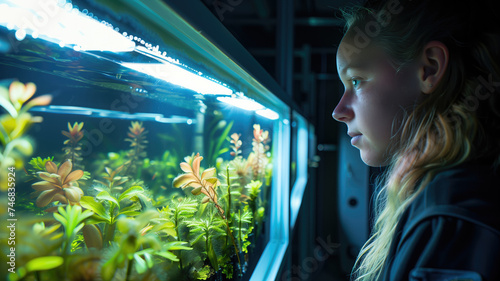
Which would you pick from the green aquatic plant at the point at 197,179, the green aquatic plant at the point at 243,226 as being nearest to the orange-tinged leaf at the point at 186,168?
the green aquatic plant at the point at 197,179

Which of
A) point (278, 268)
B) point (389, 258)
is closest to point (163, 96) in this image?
point (389, 258)

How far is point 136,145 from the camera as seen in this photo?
0.85 meters

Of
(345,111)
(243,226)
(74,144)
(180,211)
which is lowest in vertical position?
(243,226)

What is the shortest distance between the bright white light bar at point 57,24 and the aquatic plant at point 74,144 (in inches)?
6.2

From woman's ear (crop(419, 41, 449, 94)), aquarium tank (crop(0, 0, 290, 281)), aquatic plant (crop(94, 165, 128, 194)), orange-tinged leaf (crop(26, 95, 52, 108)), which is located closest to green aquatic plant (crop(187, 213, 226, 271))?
aquarium tank (crop(0, 0, 290, 281))

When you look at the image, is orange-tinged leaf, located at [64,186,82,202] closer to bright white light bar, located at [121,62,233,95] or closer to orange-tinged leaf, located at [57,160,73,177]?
orange-tinged leaf, located at [57,160,73,177]

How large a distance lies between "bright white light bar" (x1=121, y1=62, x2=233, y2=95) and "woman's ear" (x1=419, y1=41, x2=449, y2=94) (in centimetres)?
41

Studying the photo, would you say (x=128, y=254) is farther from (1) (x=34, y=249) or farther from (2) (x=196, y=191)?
(2) (x=196, y=191)

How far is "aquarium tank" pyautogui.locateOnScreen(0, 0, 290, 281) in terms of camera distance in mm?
297

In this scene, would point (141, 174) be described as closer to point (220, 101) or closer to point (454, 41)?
point (220, 101)

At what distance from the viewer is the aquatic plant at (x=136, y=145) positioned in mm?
816

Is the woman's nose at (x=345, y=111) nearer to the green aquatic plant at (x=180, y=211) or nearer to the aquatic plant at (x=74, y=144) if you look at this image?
the green aquatic plant at (x=180, y=211)

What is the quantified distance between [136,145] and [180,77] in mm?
Answer: 378

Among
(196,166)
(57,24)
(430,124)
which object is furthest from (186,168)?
(430,124)
